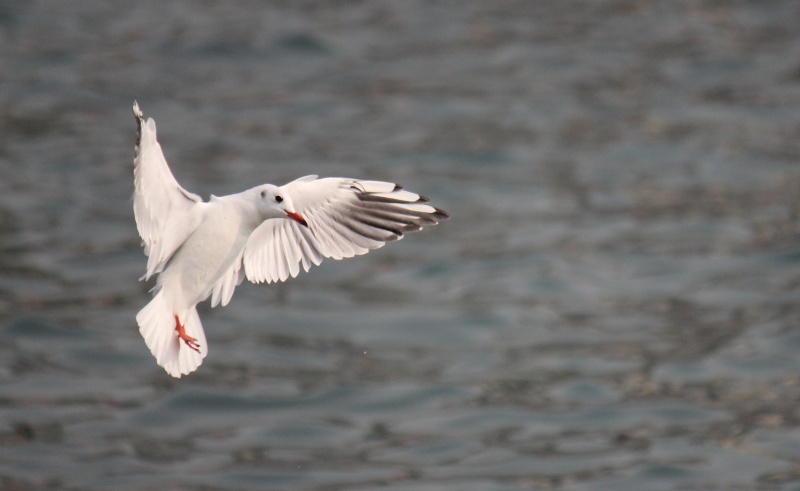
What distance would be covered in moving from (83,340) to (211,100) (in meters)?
5.56

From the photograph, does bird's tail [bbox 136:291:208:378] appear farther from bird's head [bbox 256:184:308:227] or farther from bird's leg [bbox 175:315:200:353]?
bird's head [bbox 256:184:308:227]

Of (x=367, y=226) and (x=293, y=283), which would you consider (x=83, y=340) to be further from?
(x=367, y=226)

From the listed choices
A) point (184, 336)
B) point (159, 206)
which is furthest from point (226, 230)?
point (184, 336)

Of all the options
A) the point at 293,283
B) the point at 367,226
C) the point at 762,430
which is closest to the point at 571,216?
the point at 293,283

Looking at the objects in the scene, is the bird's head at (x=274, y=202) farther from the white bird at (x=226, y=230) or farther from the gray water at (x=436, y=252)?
the gray water at (x=436, y=252)

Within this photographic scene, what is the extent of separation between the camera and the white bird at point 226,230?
21.1 ft

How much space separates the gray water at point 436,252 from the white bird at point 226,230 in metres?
2.99

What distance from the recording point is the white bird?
644 centimetres

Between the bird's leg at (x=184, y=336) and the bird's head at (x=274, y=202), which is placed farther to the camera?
the bird's leg at (x=184, y=336)

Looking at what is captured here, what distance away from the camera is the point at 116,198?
14.6m

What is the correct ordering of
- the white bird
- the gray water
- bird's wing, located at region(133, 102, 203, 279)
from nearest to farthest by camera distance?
bird's wing, located at region(133, 102, 203, 279)
the white bird
the gray water

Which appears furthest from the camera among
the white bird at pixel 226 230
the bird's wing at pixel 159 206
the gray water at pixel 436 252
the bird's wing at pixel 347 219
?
the gray water at pixel 436 252

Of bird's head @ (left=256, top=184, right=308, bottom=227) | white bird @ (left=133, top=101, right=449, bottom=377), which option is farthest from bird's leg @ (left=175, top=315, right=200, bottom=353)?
bird's head @ (left=256, top=184, right=308, bottom=227)

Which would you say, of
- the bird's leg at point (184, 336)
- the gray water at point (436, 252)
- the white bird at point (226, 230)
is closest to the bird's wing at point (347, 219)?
the white bird at point (226, 230)
